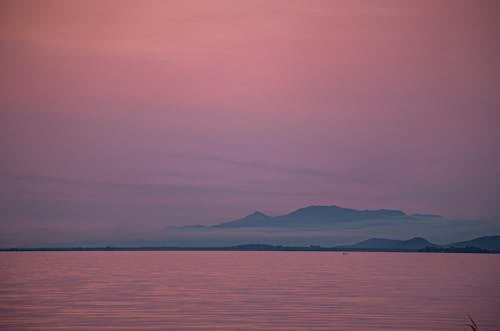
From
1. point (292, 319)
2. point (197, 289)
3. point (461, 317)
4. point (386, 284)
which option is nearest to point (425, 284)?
point (386, 284)

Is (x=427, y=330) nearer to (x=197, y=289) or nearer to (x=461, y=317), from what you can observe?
(x=461, y=317)

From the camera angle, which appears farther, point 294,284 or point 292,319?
point 294,284

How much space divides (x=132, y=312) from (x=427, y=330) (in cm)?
1401

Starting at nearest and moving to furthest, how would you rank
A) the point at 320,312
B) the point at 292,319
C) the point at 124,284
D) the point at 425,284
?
the point at 292,319, the point at 320,312, the point at 124,284, the point at 425,284

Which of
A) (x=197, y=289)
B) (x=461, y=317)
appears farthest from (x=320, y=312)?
(x=197, y=289)

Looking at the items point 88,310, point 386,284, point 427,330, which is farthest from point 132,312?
point 386,284

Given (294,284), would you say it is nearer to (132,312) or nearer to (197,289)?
(197,289)

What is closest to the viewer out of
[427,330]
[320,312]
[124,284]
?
[427,330]

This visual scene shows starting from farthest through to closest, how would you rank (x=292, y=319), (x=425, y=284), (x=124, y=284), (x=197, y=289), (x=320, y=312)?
(x=425, y=284)
(x=124, y=284)
(x=197, y=289)
(x=320, y=312)
(x=292, y=319)

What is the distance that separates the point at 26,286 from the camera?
5697 centimetres

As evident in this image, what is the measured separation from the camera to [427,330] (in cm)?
3319

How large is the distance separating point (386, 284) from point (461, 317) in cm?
2425

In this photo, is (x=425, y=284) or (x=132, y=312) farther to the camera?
(x=425, y=284)

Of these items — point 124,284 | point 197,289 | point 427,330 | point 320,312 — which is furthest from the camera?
point 124,284
